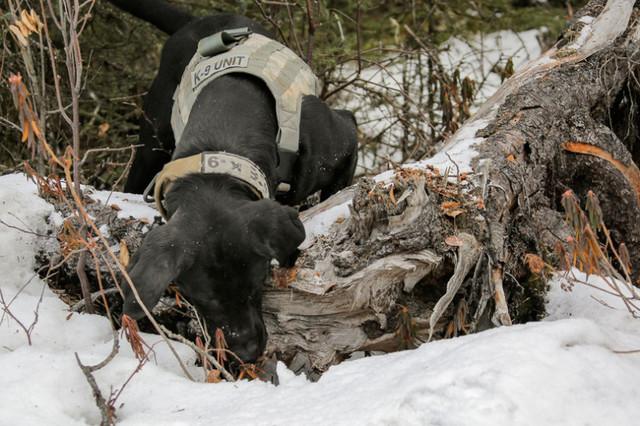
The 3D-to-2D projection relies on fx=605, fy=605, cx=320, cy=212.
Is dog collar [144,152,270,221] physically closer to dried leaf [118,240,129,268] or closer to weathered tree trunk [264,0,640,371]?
dried leaf [118,240,129,268]

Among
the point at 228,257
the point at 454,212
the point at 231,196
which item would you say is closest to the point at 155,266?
the point at 228,257

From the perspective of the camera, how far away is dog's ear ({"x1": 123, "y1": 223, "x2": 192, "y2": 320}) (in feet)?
8.24

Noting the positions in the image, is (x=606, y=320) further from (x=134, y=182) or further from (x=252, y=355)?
(x=134, y=182)

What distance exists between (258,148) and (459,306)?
1.39m

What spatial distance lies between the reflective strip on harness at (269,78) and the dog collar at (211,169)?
0.48 meters

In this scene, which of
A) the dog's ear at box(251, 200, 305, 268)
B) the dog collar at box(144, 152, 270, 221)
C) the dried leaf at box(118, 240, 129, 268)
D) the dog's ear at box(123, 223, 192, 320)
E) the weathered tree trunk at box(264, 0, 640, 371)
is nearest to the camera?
the dog's ear at box(123, 223, 192, 320)

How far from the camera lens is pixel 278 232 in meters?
2.76

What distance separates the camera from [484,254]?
8.70 ft

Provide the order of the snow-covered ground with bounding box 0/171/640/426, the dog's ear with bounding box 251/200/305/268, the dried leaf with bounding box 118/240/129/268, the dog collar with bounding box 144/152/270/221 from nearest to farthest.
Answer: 1. the snow-covered ground with bounding box 0/171/640/426
2. the dog's ear with bounding box 251/200/305/268
3. the dried leaf with bounding box 118/240/129/268
4. the dog collar with bounding box 144/152/270/221

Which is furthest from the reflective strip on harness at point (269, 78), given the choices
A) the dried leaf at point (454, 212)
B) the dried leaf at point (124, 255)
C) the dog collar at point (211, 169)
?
the dried leaf at point (454, 212)

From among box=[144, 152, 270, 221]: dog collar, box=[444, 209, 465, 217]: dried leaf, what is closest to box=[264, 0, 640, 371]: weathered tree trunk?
box=[444, 209, 465, 217]: dried leaf

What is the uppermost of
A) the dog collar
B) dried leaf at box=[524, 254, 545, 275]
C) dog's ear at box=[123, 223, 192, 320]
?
the dog collar

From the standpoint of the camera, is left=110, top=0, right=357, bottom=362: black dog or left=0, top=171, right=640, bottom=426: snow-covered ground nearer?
left=0, top=171, right=640, bottom=426: snow-covered ground

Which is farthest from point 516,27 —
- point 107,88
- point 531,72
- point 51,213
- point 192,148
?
point 51,213
